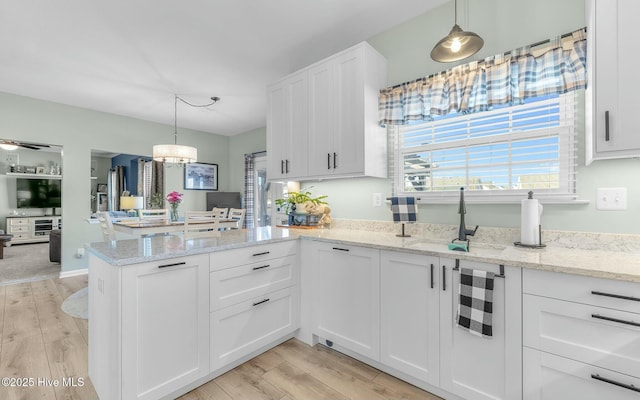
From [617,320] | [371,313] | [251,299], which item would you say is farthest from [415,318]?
[251,299]

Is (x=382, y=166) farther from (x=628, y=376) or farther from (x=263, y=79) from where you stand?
(x=263, y=79)

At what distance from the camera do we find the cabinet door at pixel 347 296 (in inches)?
74.4

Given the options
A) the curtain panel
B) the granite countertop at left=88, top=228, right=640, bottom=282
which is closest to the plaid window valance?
the granite countertop at left=88, top=228, right=640, bottom=282

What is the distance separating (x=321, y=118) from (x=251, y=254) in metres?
1.33

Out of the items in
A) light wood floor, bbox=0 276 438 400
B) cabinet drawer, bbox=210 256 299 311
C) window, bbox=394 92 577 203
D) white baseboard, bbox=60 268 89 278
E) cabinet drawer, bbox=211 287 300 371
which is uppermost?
window, bbox=394 92 577 203

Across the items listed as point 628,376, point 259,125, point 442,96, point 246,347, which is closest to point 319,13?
point 442,96

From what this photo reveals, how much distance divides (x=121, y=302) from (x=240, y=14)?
2.27 meters

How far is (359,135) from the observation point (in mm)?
2295

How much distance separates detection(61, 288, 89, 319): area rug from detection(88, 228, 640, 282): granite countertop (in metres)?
1.82

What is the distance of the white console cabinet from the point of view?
664cm

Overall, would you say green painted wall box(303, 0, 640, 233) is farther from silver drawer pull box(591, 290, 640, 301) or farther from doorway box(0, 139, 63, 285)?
doorway box(0, 139, 63, 285)

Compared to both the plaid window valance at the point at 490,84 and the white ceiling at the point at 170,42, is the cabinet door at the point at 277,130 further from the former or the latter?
the plaid window valance at the point at 490,84

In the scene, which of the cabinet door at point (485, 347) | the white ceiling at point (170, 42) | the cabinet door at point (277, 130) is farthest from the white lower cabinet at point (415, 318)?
the white ceiling at point (170, 42)

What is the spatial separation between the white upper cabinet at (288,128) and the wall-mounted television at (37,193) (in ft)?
21.8
